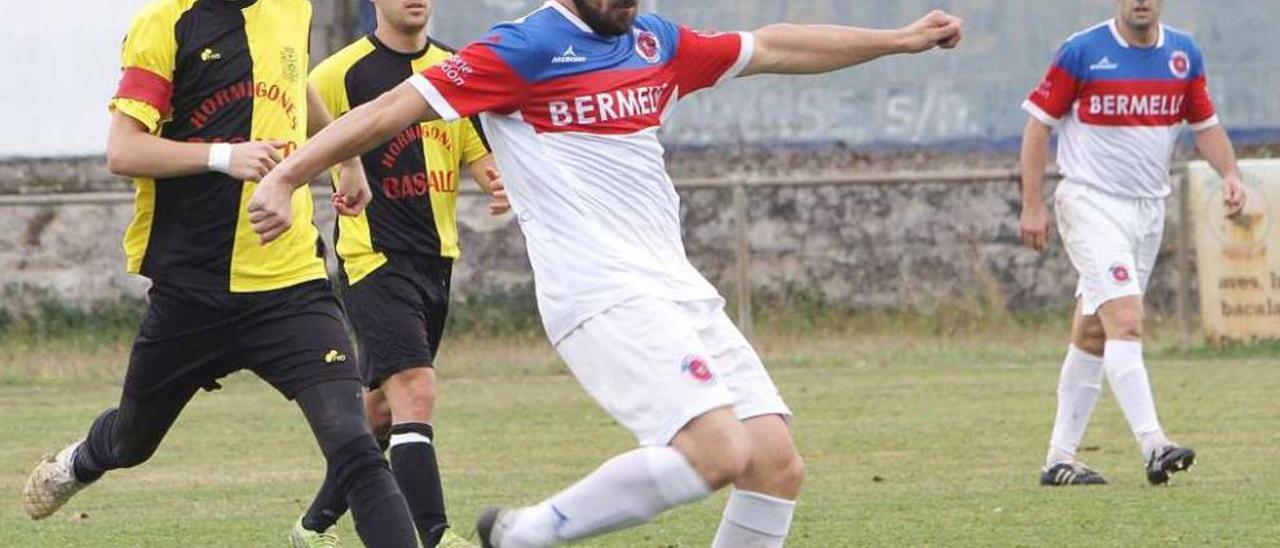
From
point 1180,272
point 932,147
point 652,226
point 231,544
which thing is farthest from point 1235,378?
point 652,226

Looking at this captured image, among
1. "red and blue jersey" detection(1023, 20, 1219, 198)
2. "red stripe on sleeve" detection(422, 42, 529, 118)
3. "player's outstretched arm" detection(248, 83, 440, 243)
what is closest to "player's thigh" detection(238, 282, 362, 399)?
"player's outstretched arm" detection(248, 83, 440, 243)

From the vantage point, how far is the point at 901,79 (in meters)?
22.2

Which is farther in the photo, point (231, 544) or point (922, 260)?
point (922, 260)

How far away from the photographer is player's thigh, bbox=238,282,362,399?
7.13 metres

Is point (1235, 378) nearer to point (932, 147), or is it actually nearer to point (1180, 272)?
point (1180, 272)

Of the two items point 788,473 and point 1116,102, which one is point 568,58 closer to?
point 788,473

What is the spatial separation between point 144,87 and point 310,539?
191cm

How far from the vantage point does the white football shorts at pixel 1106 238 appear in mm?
10523

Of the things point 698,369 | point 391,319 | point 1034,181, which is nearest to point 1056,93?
point 1034,181

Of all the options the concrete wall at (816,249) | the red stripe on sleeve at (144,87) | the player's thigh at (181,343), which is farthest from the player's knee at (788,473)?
the concrete wall at (816,249)

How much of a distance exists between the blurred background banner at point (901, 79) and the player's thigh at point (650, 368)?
51.7 ft

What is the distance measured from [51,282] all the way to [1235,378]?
985 cm

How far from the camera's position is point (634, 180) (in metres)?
6.39

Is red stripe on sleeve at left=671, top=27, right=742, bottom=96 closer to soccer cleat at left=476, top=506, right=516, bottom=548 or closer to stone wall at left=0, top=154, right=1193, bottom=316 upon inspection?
soccer cleat at left=476, top=506, right=516, bottom=548
